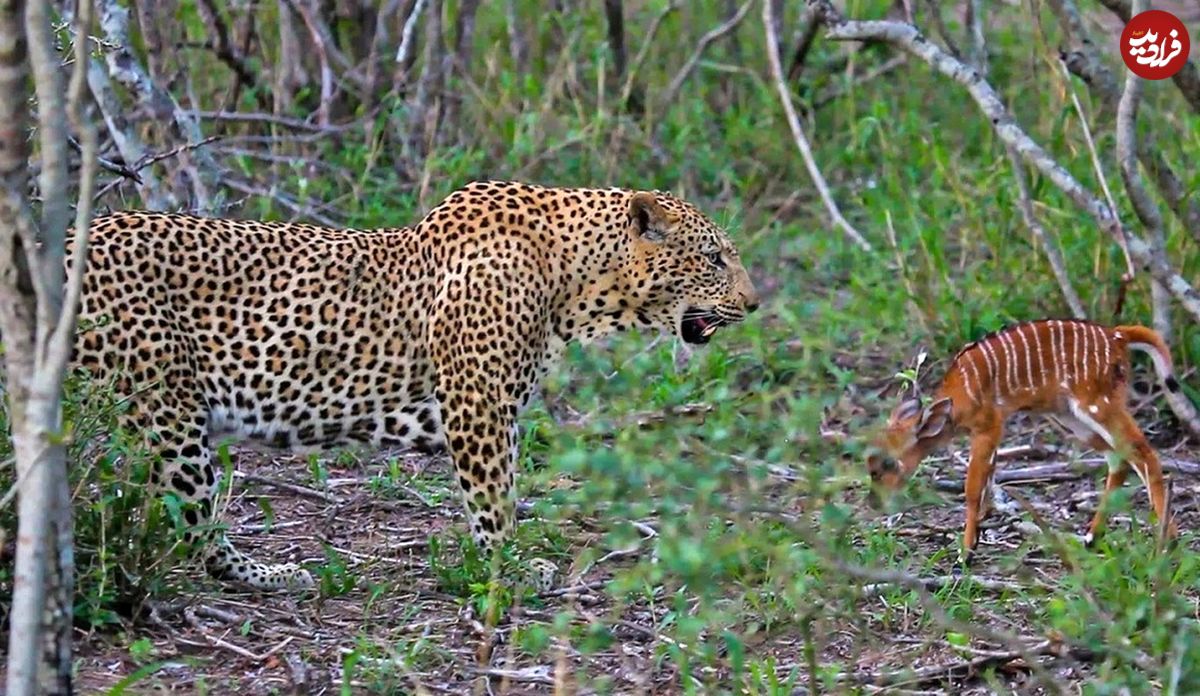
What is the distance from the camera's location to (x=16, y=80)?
4172mm

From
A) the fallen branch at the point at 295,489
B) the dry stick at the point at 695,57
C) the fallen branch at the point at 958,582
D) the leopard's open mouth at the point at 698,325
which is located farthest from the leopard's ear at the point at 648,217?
the dry stick at the point at 695,57

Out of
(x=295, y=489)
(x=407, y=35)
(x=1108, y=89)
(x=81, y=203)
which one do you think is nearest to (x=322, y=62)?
(x=407, y=35)

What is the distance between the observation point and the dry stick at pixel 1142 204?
7.09 metres

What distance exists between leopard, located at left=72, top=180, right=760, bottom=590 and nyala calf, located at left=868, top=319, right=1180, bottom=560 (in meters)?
0.81

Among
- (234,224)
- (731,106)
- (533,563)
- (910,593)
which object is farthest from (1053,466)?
(731,106)

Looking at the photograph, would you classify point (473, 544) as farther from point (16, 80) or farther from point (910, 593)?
point (16, 80)

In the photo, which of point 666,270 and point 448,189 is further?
point 448,189

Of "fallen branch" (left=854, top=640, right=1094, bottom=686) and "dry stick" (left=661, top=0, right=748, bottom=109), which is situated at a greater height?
"dry stick" (left=661, top=0, right=748, bottom=109)

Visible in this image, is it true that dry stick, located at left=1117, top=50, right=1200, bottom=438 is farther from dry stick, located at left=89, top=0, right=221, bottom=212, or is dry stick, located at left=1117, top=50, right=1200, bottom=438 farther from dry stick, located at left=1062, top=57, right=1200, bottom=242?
dry stick, located at left=89, top=0, right=221, bottom=212

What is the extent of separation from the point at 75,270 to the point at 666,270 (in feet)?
9.43

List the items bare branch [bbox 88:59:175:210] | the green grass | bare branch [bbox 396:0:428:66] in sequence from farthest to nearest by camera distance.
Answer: bare branch [bbox 396:0:428:66]
bare branch [bbox 88:59:175:210]
the green grass

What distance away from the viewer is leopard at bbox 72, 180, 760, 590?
589 centimetres

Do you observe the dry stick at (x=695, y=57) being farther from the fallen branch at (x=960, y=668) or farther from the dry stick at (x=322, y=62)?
the fallen branch at (x=960, y=668)

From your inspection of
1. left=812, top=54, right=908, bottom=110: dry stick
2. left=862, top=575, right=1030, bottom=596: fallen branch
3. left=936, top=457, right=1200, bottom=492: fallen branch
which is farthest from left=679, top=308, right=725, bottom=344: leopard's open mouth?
left=812, top=54, right=908, bottom=110: dry stick
